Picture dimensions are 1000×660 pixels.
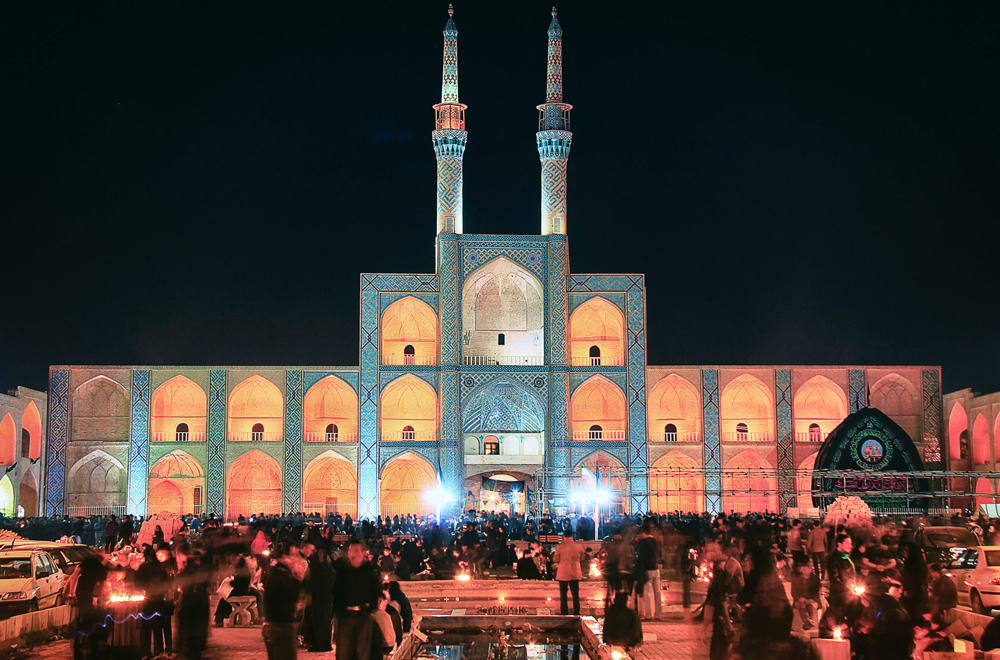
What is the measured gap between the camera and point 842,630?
834 centimetres

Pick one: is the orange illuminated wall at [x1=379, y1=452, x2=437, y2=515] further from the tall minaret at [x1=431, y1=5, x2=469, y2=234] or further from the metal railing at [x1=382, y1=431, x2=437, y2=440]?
the tall minaret at [x1=431, y1=5, x2=469, y2=234]

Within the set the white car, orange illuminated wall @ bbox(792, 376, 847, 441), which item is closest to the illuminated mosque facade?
orange illuminated wall @ bbox(792, 376, 847, 441)

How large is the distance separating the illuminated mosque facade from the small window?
109 mm

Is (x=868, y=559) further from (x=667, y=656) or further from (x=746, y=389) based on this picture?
(x=746, y=389)

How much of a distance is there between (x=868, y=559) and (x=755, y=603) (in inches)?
112

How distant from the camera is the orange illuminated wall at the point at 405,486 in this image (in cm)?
3297

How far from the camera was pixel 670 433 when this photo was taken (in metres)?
34.0

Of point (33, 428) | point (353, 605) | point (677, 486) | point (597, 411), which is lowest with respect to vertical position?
point (353, 605)

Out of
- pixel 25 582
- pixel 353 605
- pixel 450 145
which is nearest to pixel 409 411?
pixel 450 145

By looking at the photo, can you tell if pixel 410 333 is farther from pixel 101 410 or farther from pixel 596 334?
pixel 101 410

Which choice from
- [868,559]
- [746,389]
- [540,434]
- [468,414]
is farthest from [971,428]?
[868,559]

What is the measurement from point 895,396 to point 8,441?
1044 inches

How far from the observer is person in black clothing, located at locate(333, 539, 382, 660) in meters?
7.08

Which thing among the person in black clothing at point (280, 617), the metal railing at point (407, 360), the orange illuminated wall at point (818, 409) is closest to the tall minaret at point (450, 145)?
the metal railing at point (407, 360)
